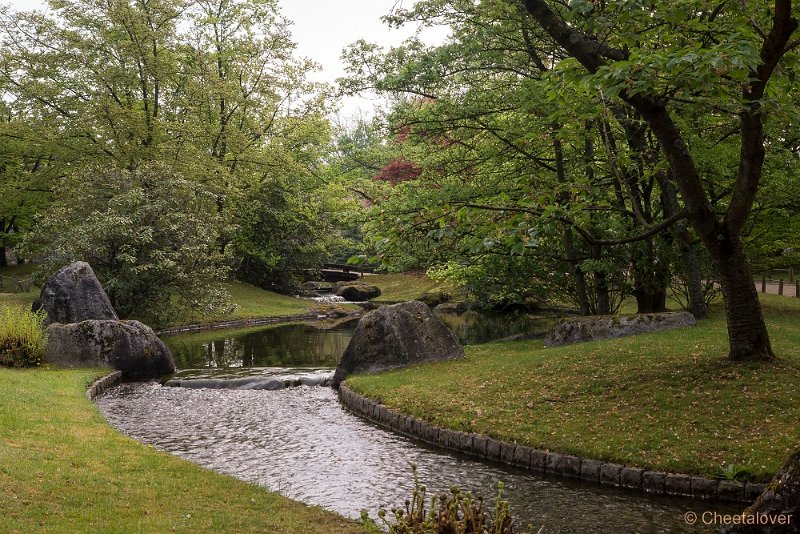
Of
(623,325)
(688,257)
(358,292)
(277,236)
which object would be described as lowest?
(623,325)

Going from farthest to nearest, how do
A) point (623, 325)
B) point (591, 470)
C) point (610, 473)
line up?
point (623, 325)
point (591, 470)
point (610, 473)

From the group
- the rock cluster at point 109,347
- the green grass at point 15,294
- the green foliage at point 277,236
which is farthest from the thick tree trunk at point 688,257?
the green foliage at point 277,236

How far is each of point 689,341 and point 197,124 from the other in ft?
108

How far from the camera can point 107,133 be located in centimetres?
3734

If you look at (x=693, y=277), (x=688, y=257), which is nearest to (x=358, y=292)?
(x=693, y=277)

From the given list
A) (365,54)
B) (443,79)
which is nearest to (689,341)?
(443,79)

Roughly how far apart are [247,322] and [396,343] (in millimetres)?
18733

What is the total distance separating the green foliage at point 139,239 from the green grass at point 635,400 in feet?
49.3

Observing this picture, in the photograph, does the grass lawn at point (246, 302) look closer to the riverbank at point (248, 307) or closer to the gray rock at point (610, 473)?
the riverbank at point (248, 307)

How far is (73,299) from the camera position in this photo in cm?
2214

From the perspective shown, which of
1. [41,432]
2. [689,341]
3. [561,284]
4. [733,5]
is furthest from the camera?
[561,284]

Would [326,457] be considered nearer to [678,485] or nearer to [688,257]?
[678,485]

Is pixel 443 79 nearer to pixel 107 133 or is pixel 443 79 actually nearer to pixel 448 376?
pixel 448 376

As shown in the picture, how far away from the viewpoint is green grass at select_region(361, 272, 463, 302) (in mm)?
45781
